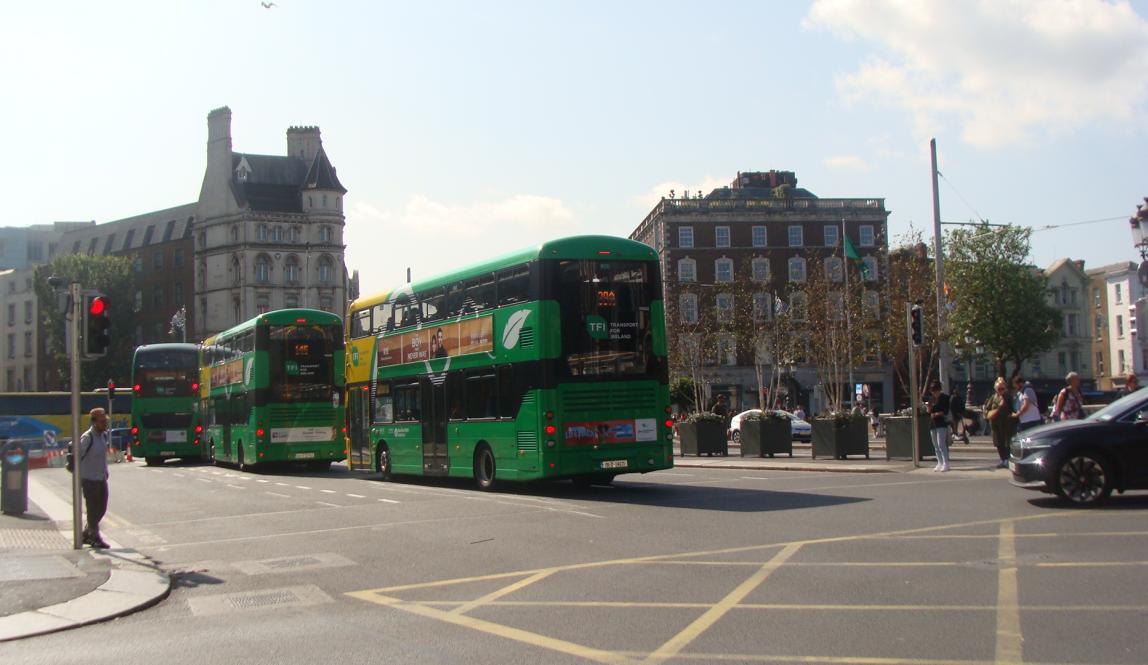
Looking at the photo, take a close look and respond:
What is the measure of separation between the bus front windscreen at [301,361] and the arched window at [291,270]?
6757cm

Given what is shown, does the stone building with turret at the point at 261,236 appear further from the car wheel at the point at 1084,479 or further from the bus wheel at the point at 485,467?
the car wheel at the point at 1084,479

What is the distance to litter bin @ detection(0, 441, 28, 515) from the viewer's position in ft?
58.9

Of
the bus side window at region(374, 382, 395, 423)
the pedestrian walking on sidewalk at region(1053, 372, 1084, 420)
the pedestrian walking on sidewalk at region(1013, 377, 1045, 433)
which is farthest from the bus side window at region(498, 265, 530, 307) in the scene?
the pedestrian walking on sidewalk at region(1053, 372, 1084, 420)

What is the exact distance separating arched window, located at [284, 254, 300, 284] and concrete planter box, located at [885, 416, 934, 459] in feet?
256

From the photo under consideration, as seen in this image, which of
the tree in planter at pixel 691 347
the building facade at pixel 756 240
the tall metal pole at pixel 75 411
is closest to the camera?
the tall metal pole at pixel 75 411

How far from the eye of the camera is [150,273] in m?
105

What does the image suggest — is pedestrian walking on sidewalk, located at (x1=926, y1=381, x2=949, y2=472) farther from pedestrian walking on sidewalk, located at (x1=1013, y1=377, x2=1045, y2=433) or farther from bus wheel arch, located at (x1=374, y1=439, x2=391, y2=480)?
bus wheel arch, located at (x1=374, y1=439, x2=391, y2=480)

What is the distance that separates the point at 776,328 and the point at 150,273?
74.6 metres

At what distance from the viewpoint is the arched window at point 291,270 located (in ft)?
315

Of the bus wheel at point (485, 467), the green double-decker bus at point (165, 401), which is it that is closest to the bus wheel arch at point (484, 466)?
the bus wheel at point (485, 467)

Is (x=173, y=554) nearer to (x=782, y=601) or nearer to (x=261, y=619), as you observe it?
(x=261, y=619)

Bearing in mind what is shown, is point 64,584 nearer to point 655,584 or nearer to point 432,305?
point 655,584

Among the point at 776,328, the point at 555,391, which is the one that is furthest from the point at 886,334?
the point at 555,391

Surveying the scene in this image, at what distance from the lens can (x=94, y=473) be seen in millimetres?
13797
